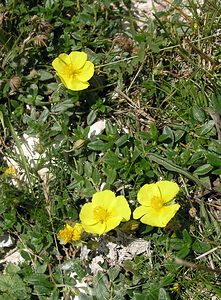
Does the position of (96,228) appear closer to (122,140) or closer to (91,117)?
(122,140)

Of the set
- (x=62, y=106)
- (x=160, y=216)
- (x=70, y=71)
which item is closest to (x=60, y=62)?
(x=70, y=71)

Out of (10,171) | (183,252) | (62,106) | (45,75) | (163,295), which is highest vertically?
(45,75)

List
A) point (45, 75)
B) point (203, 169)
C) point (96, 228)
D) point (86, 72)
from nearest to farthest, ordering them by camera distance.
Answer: point (96, 228) < point (203, 169) < point (86, 72) < point (45, 75)

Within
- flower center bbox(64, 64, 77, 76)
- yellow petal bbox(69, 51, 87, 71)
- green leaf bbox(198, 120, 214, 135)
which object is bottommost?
green leaf bbox(198, 120, 214, 135)

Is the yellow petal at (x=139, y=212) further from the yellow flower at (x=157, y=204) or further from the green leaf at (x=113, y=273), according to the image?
the green leaf at (x=113, y=273)

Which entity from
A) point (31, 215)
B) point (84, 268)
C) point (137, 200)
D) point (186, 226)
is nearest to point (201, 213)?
point (186, 226)

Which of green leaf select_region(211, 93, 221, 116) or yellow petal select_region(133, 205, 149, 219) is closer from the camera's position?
yellow petal select_region(133, 205, 149, 219)

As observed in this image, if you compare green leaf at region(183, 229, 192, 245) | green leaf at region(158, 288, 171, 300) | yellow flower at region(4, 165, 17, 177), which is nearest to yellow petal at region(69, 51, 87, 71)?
yellow flower at region(4, 165, 17, 177)

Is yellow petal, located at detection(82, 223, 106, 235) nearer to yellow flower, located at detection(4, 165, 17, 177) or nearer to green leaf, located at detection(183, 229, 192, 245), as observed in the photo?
green leaf, located at detection(183, 229, 192, 245)
